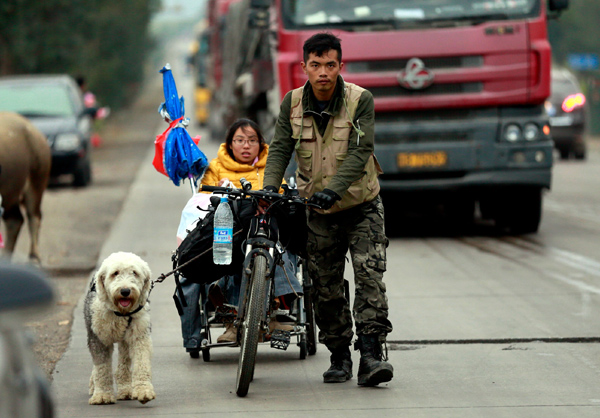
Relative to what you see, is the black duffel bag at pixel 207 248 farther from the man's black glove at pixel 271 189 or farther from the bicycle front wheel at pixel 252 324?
the bicycle front wheel at pixel 252 324

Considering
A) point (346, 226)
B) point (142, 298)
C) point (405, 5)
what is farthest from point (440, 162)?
point (142, 298)

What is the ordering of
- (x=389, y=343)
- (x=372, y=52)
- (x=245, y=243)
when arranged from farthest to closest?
1. (x=372, y=52)
2. (x=389, y=343)
3. (x=245, y=243)

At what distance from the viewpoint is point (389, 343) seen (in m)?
7.64

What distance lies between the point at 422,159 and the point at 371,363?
267 inches

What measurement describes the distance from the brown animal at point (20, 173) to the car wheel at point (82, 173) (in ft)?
27.8

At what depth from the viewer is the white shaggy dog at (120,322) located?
5801 millimetres

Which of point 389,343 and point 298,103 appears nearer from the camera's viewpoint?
point 298,103

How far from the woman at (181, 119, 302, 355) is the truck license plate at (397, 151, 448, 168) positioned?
19.0 ft

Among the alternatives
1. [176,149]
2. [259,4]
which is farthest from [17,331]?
[259,4]

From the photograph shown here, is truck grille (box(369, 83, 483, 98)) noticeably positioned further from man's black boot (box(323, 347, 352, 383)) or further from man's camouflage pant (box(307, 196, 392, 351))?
man's black boot (box(323, 347, 352, 383))

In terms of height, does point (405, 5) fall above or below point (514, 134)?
above


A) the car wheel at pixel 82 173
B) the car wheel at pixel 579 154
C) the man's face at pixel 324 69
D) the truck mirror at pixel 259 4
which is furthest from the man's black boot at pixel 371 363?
the car wheel at pixel 579 154

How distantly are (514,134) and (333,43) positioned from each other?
6.93 meters

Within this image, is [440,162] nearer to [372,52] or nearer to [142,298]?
[372,52]
